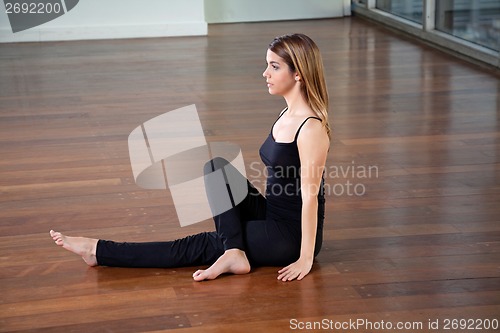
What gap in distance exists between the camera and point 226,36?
777 centimetres

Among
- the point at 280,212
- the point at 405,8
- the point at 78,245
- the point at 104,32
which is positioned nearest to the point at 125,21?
the point at 104,32


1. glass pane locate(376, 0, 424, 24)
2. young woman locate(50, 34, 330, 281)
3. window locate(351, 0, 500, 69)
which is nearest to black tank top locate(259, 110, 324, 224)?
young woman locate(50, 34, 330, 281)

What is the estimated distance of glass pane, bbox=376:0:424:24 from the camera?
7.45 metres

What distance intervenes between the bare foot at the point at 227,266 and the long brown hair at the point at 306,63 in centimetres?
47

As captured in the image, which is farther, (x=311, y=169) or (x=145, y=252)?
(x=145, y=252)

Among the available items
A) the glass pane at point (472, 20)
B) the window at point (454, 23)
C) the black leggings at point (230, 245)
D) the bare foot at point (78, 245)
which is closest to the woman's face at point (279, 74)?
the black leggings at point (230, 245)

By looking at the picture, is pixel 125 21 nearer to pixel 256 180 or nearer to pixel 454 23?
pixel 454 23

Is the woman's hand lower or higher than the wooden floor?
higher

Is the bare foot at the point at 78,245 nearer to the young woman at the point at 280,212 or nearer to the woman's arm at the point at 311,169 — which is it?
the young woman at the point at 280,212

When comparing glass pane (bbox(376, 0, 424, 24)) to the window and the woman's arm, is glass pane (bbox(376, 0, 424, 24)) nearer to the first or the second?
the window

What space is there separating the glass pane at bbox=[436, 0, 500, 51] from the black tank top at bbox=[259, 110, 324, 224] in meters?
3.82

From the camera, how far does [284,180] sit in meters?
2.84

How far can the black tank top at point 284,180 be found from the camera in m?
2.81

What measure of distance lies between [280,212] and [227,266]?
0.24 m
